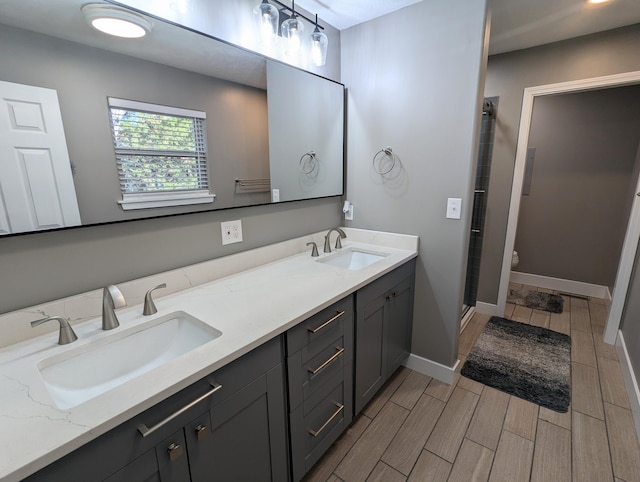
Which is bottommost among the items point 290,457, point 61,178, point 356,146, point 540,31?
point 290,457

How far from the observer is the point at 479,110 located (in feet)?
5.83

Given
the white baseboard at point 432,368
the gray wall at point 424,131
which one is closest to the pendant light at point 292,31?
the gray wall at point 424,131

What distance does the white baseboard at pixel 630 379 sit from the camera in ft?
5.76

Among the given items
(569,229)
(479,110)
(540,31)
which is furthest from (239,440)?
(569,229)

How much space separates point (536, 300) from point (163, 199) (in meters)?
3.74

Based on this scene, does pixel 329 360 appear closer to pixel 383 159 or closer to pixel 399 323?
pixel 399 323

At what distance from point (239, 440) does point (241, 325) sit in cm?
37

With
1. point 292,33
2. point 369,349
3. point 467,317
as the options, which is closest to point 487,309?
point 467,317

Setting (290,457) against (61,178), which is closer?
Answer: (61,178)

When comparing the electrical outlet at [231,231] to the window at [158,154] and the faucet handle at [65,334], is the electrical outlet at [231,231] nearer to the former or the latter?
the window at [158,154]

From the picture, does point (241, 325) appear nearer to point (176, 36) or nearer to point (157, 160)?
point (157, 160)

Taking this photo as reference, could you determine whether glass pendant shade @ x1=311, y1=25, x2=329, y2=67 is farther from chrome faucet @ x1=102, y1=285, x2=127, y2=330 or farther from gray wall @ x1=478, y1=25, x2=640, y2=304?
gray wall @ x1=478, y1=25, x2=640, y2=304

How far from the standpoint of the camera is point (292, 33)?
167 cm

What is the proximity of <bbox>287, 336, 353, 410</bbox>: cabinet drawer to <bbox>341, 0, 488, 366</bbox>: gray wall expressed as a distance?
2.81 feet
